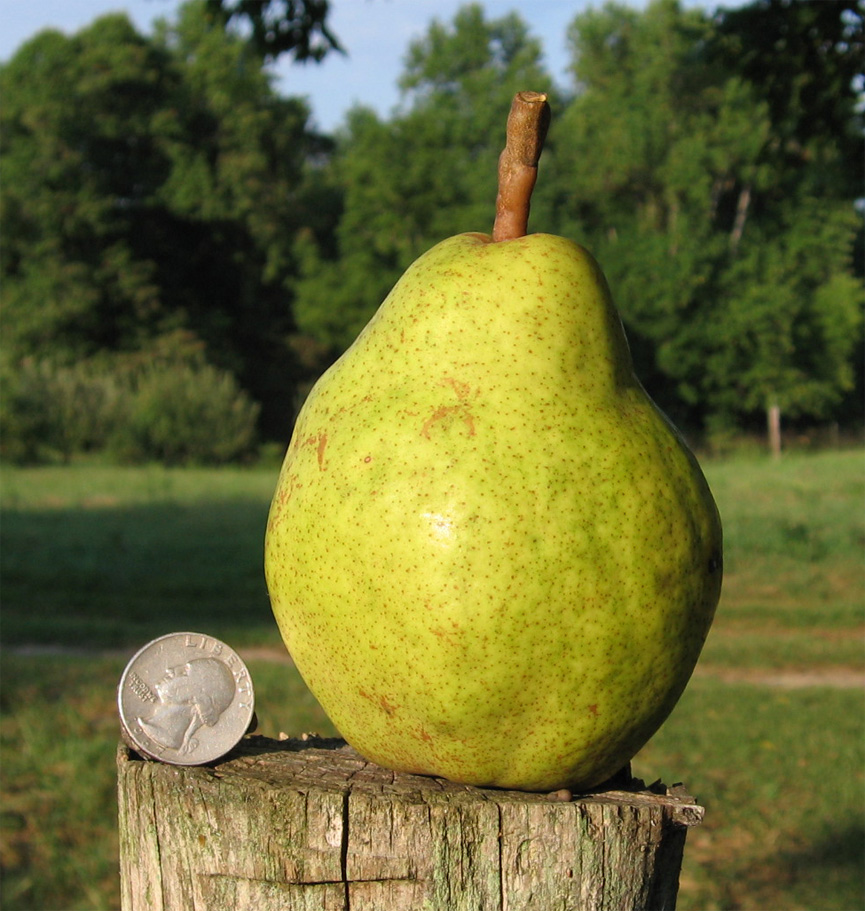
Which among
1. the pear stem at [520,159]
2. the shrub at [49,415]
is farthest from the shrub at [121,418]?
the pear stem at [520,159]

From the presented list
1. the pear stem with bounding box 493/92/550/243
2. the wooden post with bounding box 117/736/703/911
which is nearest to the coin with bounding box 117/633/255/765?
the wooden post with bounding box 117/736/703/911

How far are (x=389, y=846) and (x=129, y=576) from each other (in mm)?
11698

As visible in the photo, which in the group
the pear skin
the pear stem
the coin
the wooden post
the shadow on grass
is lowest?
the shadow on grass

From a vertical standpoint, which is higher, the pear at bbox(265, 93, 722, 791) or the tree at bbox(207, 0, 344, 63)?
the tree at bbox(207, 0, 344, 63)

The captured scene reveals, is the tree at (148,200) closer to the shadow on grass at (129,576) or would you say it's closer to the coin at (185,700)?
the shadow on grass at (129,576)

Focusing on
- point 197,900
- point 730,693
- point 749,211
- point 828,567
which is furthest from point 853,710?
point 749,211

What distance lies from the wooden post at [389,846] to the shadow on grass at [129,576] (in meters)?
8.07

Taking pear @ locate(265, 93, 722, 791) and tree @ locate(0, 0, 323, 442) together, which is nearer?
pear @ locate(265, 93, 722, 791)

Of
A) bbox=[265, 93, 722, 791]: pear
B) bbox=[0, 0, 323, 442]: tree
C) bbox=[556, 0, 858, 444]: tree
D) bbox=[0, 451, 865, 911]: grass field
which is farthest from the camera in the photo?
bbox=[0, 0, 323, 442]: tree

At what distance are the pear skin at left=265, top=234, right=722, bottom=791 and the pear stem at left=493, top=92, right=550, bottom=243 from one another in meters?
0.08

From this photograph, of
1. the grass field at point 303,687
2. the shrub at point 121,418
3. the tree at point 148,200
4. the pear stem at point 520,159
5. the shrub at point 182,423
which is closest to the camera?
the pear stem at point 520,159

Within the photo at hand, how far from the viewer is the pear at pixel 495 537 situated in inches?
64.0

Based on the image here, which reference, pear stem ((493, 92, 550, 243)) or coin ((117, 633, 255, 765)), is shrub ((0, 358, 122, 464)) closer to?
coin ((117, 633, 255, 765))

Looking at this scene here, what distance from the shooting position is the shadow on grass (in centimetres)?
1027
